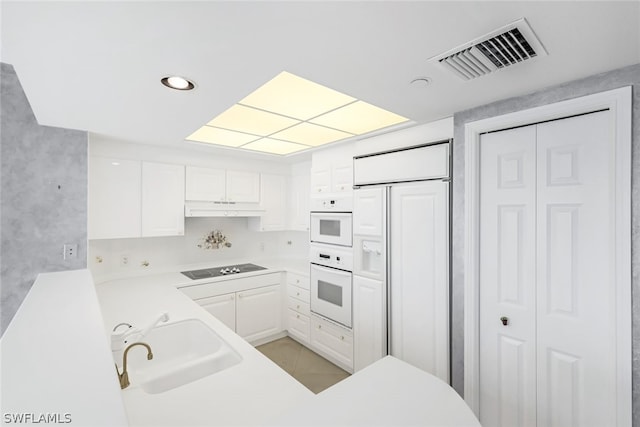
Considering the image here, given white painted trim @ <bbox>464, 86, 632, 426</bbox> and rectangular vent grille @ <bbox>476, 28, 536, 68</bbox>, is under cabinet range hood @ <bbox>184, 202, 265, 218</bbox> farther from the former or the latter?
rectangular vent grille @ <bbox>476, 28, 536, 68</bbox>

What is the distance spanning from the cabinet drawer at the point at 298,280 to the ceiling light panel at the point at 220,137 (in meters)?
1.63

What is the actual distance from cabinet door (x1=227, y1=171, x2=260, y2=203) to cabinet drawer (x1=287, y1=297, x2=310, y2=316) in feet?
4.32

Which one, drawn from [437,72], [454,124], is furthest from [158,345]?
[454,124]

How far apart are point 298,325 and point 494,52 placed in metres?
3.17

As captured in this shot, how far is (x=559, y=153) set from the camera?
5.21 ft

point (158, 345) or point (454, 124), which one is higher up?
point (454, 124)

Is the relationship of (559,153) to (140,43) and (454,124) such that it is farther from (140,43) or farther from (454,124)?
(140,43)

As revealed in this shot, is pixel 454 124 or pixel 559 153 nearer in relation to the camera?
pixel 559 153

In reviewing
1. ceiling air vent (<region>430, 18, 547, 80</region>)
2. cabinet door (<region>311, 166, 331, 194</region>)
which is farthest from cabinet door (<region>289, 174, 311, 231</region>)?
ceiling air vent (<region>430, 18, 547, 80</region>)

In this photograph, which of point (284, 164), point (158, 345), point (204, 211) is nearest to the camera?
point (158, 345)

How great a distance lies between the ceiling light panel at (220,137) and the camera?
2578 millimetres

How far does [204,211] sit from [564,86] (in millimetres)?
3123

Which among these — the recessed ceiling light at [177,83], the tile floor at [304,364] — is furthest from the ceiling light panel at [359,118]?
the tile floor at [304,364]

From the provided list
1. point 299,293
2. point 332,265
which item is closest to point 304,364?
point 299,293
